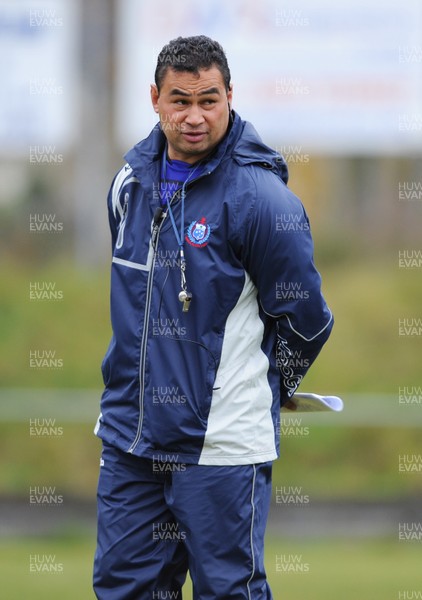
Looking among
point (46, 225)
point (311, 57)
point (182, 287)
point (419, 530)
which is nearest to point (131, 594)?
point (182, 287)

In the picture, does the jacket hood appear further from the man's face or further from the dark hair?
the dark hair

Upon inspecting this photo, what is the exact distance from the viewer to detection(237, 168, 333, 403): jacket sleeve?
355 centimetres

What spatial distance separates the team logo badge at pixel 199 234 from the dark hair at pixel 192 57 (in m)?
0.44

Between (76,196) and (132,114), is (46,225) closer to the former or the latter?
(76,196)

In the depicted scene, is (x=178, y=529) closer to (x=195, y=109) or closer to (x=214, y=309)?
(x=214, y=309)

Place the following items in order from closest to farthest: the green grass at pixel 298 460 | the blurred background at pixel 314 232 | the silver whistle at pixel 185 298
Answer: the silver whistle at pixel 185 298
the blurred background at pixel 314 232
the green grass at pixel 298 460

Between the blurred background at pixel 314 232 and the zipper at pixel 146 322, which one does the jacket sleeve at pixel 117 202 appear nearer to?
the zipper at pixel 146 322

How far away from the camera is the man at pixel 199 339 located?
3.57 metres

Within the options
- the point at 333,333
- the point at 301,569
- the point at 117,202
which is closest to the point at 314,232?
the point at 333,333

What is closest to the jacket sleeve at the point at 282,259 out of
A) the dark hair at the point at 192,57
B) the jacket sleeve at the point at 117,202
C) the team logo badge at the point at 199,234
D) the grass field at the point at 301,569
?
the team logo badge at the point at 199,234

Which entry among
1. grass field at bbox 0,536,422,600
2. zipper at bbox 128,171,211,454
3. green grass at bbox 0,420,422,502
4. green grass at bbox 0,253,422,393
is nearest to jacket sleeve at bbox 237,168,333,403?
zipper at bbox 128,171,211,454

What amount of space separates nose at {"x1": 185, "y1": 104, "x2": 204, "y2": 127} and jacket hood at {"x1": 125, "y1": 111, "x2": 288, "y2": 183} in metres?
0.11

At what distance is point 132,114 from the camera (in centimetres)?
1034

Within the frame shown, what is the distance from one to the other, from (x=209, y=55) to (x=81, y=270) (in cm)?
770
